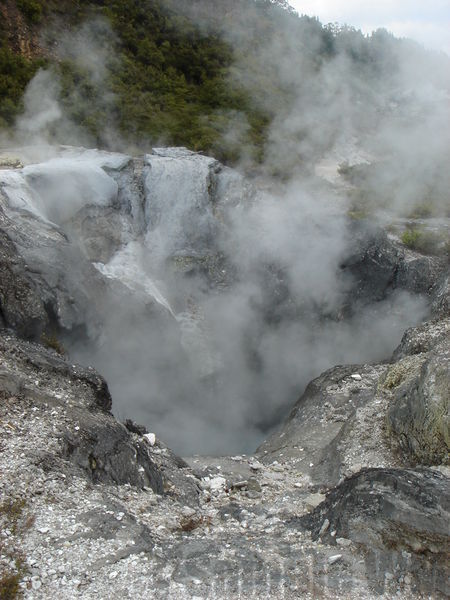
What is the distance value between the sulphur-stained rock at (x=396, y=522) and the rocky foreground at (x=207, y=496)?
0.01 metres

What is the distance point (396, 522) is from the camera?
4.31m

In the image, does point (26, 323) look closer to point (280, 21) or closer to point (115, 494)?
point (115, 494)

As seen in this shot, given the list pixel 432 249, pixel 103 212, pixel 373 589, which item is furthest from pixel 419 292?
pixel 373 589

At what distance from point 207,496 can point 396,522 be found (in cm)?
236

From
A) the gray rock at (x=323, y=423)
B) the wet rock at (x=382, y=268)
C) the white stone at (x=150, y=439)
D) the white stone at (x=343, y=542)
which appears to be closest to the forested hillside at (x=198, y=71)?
the wet rock at (x=382, y=268)

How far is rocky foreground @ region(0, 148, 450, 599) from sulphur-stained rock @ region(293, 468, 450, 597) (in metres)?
0.01

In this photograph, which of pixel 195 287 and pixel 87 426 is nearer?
pixel 87 426

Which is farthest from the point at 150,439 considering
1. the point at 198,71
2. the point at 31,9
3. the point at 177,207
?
the point at 198,71

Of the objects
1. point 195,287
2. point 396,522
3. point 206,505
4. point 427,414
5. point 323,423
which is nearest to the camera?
point 396,522

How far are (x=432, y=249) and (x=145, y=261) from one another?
5934mm

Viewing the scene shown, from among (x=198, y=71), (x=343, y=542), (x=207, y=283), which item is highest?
(x=198, y=71)

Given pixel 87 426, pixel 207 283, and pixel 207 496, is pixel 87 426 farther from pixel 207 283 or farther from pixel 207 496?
pixel 207 283

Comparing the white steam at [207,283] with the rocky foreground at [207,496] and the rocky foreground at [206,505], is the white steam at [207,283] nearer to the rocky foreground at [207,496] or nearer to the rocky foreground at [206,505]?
the rocky foreground at [207,496]

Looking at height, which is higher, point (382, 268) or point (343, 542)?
point (382, 268)
